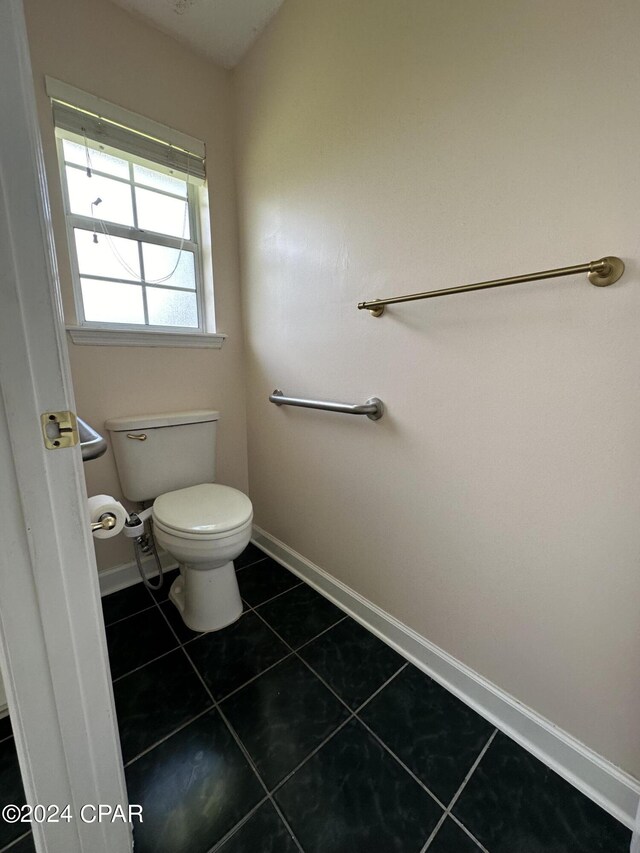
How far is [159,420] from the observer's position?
1512mm

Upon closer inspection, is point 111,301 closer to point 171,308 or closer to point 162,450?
point 171,308

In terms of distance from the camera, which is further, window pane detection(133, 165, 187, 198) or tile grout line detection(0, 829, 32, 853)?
window pane detection(133, 165, 187, 198)

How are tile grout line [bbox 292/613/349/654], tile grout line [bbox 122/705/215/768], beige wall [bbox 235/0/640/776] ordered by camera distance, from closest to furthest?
beige wall [bbox 235/0/640/776] → tile grout line [bbox 122/705/215/768] → tile grout line [bbox 292/613/349/654]

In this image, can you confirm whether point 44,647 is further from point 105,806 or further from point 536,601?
point 536,601

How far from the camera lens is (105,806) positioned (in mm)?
619

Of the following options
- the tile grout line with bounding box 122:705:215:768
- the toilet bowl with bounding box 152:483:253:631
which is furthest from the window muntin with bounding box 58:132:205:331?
the tile grout line with bounding box 122:705:215:768

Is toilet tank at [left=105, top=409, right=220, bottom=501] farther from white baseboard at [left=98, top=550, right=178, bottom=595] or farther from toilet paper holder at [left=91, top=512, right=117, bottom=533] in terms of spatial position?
toilet paper holder at [left=91, top=512, right=117, bottom=533]

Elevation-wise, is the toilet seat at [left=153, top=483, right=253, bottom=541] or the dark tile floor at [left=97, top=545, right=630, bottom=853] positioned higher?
the toilet seat at [left=153, top=483, right=253, bottom=541]

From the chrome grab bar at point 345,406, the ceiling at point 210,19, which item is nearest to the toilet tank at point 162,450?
the chrome grab bar at point 345,406

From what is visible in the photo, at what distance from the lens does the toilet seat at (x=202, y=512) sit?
1208mm

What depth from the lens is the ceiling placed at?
1.33m

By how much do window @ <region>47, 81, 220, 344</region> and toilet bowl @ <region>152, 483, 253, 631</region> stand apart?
826 mm

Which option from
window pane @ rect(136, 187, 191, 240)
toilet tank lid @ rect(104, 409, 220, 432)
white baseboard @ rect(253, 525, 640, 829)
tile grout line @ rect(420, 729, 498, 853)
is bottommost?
tile grout line @ rect(420, 729, 498, 853)

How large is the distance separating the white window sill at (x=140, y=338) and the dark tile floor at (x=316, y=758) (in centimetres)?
117
